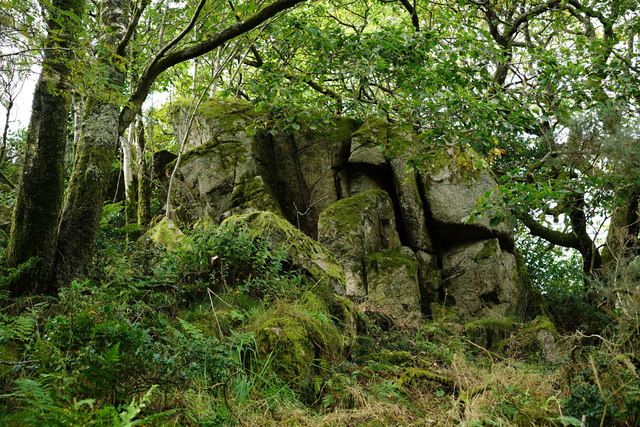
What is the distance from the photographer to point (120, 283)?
4.68m

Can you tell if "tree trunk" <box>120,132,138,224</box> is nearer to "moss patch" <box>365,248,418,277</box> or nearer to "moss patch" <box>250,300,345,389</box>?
"moss patch" <box>365,248,418,277</box>

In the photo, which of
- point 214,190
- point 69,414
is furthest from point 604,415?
point 214,190

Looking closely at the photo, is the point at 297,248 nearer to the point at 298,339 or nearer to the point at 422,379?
the point at 298,339

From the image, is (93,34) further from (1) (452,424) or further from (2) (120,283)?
(1) (452,424)

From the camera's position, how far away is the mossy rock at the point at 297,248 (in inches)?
243

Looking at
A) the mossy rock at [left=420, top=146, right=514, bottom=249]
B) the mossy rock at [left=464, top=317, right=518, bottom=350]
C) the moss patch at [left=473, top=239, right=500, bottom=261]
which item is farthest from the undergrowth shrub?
the moss patch at [left=473, top=239, right=500, bottom=261]

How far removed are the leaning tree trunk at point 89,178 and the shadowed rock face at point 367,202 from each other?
5.27 m

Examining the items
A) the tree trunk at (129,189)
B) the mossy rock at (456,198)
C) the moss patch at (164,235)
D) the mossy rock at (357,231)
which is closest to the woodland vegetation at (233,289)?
the moss patch at (164,235)

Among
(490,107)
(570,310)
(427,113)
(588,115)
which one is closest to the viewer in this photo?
(490,107)

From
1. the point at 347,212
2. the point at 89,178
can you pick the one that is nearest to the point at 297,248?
the point at 89,178

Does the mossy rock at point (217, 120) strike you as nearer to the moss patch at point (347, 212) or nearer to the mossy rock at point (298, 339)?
the moss patch at point (347, 212)

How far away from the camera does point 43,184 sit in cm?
471

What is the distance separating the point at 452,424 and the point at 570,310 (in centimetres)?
1150

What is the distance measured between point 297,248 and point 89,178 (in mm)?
2790
